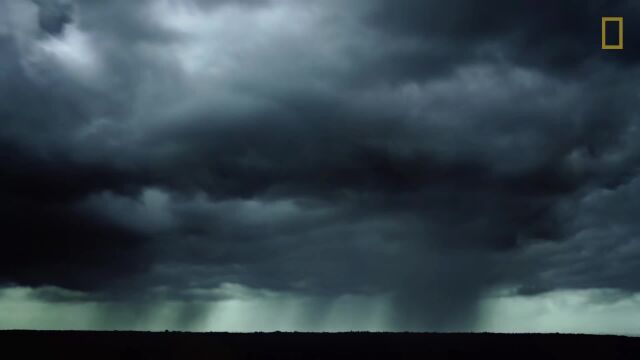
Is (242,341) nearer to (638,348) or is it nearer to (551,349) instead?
(551,349)

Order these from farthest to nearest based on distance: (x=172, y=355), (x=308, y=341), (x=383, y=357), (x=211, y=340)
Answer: (x=308, y=341) → (x=211, y=340) → (x=383, y=357) → (x=172, y=355)

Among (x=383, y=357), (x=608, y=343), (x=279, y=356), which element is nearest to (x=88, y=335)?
(x=279, y=356)

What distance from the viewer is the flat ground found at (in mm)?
105625

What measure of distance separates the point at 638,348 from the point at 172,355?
82.9m

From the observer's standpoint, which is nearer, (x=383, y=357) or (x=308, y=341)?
(x=383, y=357)

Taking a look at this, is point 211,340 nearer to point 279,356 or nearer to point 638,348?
point 279,356

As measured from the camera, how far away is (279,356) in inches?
4195

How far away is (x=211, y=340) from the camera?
410 ft

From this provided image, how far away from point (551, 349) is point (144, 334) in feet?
232

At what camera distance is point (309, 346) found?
4870 inches

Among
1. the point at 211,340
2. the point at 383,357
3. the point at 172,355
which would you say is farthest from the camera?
the point at 211,340

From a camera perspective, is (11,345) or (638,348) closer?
(11,345)

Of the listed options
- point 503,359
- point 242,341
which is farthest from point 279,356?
point 503,359

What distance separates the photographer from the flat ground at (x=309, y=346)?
347 feet
